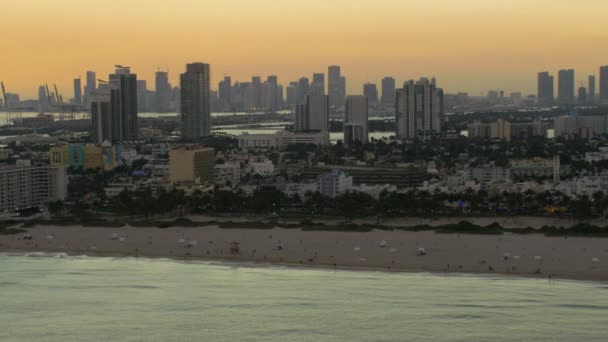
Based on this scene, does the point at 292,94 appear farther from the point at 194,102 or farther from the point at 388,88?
the point at 194,102

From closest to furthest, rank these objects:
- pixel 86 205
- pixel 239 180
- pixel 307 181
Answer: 1. pixel 86 205
2. pixel 307 181
3. pixel 239 180

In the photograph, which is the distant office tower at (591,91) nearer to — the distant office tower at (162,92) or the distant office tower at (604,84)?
the distant office tower at (604,84)

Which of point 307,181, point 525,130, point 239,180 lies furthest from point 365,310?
point 525,130

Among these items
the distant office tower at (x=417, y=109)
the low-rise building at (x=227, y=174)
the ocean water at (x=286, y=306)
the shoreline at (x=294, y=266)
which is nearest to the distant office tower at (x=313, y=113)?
the distant office tower at (x=417, y=109)

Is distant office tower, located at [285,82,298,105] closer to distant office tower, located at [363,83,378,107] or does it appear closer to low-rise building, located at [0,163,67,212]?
distant office tower, located at [363,83,378,107]

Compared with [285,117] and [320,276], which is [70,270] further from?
[285,117]

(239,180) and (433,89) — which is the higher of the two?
(433,89)

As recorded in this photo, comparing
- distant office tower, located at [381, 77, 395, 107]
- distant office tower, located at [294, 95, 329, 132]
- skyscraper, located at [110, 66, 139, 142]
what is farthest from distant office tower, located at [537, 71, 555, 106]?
skyscraper, located at [110, 66, 139, 142]
